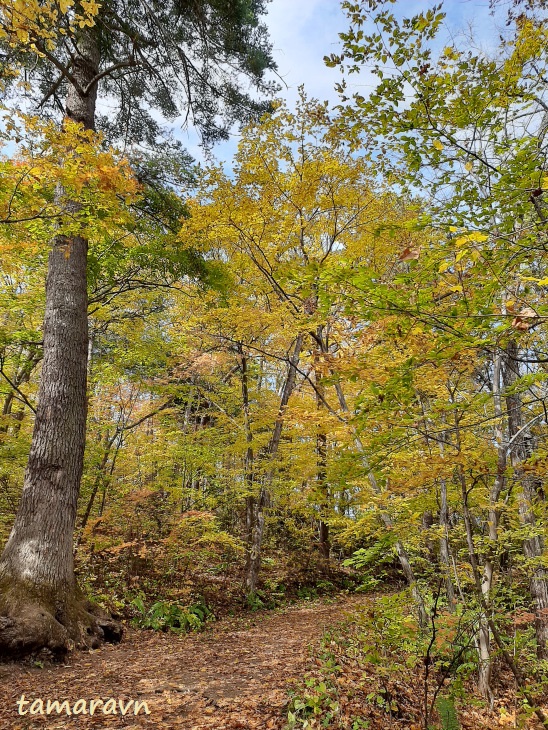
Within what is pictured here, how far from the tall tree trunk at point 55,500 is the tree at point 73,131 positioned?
1cm

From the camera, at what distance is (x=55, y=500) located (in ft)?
16.3

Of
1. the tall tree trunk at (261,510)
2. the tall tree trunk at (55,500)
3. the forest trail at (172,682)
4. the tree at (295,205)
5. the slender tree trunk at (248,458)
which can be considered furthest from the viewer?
the tall tree trunk at (261,510)

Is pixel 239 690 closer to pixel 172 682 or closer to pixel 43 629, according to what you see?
pixel 172 682

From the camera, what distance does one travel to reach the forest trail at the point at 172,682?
10.1 feet

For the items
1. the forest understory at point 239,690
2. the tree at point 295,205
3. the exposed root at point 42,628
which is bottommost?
the forest understory at point 239,690

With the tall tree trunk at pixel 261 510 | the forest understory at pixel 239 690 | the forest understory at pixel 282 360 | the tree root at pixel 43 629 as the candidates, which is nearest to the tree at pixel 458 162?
the forest understory at pixel 282 360

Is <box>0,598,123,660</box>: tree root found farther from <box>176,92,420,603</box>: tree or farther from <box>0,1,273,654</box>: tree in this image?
<box>176,92,420,603</box>: tree

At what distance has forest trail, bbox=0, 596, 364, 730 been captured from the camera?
3088 millimetres

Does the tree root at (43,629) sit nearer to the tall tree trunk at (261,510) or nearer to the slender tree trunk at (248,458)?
the slender tree trunk at (248,458)

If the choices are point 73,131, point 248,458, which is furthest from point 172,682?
point 73,131

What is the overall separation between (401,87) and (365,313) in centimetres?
189

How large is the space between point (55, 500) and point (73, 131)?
425cm

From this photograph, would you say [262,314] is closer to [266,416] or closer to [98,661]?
[266,416]

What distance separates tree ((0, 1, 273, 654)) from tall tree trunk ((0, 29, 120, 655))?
0.04ft
